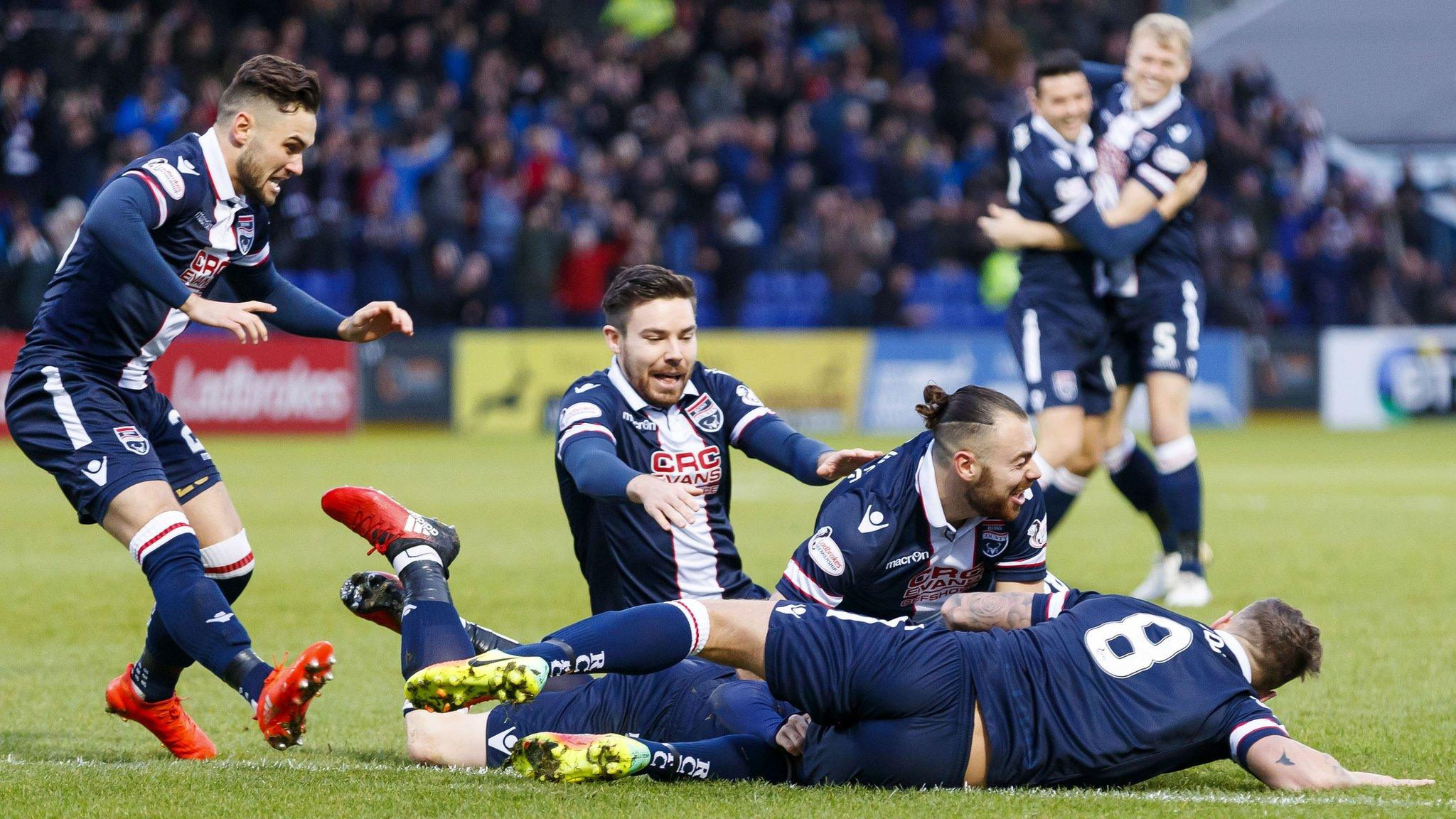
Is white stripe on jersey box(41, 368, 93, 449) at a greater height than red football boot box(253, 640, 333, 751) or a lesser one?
greater

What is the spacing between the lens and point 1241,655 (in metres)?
4.50

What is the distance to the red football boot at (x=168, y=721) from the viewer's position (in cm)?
506

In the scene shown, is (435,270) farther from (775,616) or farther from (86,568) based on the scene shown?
(775,616)

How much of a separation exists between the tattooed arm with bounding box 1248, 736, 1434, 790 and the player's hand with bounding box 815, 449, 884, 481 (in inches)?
55.7

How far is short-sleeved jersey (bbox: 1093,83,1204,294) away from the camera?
8.23m

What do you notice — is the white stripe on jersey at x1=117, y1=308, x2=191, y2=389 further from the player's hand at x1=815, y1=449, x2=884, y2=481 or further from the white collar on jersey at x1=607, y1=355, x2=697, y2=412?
the player's hand at x1=815, y1=449, x2=884, y2=481

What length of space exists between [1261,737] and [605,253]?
1636 cm

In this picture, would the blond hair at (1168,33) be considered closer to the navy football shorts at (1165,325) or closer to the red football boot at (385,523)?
the navy football shorts at (1165,325)

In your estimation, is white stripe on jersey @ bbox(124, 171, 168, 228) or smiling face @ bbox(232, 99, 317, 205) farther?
smiling face @ bbox(232, 99, 317, 205)

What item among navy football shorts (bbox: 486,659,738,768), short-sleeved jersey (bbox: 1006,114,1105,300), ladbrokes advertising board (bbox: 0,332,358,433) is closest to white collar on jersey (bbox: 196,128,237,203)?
navy football shorts (bbox: 486,659,738,768)

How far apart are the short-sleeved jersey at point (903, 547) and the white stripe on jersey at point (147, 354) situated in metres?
2.11

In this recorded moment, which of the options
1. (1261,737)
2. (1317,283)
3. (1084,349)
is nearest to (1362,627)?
(1084,349)

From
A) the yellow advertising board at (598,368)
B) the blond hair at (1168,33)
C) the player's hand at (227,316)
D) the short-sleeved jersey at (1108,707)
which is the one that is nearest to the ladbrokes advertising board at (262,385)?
the yellow advertising board at (598,368)

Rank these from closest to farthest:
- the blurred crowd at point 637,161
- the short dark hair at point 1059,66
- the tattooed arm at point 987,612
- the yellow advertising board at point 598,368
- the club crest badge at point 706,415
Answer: the tattooed arm at point 987,612, the club crest badge at point 706,415, the short dark hair at point 1059,66, the blurred crowd at point 637,161, the yellow advertising board at point 598,368
